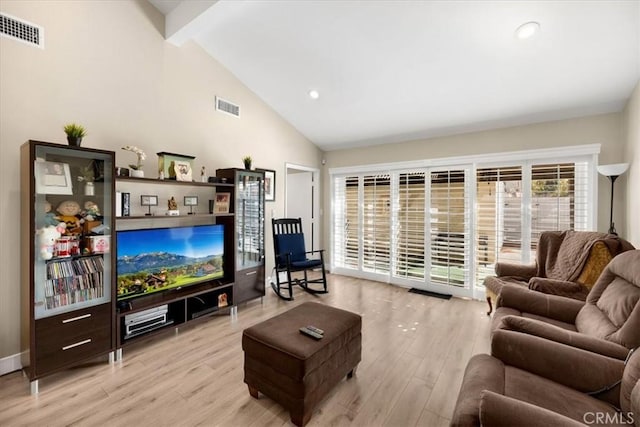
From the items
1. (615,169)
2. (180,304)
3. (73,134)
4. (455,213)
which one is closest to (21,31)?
(73,134)

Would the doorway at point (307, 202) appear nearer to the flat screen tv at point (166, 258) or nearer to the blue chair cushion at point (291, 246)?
the blue chair cushion at point (291, 246)

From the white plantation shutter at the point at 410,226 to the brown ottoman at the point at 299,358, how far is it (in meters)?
2.62

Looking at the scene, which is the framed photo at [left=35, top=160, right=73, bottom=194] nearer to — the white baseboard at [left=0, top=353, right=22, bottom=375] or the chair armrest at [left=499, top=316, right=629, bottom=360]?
the white baseboard at [left=0, top=353, right=22, bottom=375]

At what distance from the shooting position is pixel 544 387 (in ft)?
4.43

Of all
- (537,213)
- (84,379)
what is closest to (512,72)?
(537,213)

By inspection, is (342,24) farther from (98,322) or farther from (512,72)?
(98,322)

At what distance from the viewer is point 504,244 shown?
374 centimetres

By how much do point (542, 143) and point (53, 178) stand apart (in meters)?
5.04

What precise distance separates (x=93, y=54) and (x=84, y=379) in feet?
9.44

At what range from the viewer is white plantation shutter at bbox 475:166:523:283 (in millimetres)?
3666

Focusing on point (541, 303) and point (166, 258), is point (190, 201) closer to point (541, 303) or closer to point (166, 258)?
point (166, 258)

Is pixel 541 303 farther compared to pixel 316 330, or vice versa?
pixel 541 303

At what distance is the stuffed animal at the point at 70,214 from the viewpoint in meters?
Answer: 2.28

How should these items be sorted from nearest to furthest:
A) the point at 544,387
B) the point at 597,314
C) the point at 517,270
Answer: the point at 544,387
the point at 597,314
the point at 517,270
